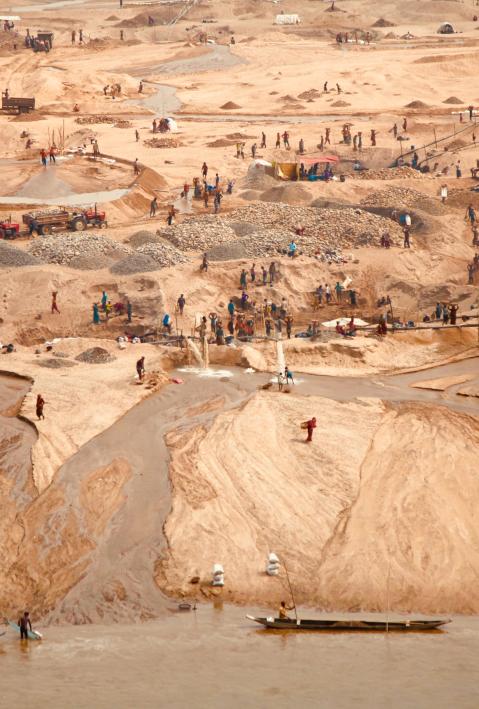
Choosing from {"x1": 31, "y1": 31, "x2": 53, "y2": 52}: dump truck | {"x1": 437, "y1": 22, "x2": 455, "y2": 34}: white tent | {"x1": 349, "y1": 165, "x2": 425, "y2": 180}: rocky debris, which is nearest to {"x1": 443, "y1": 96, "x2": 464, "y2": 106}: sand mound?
{"x1": 349, "y1": 165, "x2": 425, "y2": 180}: rocky debris

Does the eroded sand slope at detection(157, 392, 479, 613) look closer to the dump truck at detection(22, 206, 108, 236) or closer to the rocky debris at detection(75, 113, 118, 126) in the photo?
the dump truck at detection(22, 206, 108, 236)

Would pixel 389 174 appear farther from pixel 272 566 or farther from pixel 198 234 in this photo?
pixel 272 566

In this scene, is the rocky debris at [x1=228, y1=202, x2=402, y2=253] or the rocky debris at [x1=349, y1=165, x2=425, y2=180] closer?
the rocky debris at [x1=228, y1=202, x2=402, y2=253]

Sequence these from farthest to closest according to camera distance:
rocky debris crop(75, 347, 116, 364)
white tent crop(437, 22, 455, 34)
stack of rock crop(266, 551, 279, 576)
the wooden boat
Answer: white tent crop(437, 22, 455, 34)
rocky debris crop(75, 347, 116, 364)
stack of rock crop(266, 551, 279, 576)
the wooden boat

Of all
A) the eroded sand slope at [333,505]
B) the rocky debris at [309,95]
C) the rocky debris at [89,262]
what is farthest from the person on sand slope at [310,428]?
the rocky debris at [309,95]

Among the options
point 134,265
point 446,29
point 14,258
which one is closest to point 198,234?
point 134,265

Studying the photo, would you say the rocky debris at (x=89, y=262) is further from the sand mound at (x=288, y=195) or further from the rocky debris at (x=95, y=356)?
the sand mound at (x=288, y=195)

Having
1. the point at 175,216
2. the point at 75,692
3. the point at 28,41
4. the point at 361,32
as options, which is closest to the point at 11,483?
the point at 75,692
